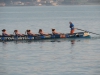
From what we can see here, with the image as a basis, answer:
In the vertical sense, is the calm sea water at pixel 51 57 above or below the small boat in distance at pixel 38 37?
below

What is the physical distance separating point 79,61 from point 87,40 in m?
18.0

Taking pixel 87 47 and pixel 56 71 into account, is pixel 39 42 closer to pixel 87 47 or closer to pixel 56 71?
pixel 87 47

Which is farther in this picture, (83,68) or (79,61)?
(79,61)

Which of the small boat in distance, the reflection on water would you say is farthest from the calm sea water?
the small boat in distance

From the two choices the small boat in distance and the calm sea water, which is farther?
the small boat in distance

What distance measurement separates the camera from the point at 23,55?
2013 inches

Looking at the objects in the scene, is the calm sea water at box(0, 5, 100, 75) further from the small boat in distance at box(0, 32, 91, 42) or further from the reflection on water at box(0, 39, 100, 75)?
the small boat in distance at box(0, 32, 91, 42)

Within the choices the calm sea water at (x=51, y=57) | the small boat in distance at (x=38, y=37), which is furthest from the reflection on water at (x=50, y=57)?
the small boat in distance at (x=38, y=37)

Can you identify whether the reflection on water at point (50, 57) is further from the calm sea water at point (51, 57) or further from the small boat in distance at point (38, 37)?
the small boat in distance at point (38, 37)

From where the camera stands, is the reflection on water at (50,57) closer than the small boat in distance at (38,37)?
Yes

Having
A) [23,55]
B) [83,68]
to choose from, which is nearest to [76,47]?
[23,55]

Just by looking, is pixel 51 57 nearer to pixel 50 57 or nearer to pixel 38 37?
pixel 50 57

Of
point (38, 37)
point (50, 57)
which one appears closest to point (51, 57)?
point (50, 57)

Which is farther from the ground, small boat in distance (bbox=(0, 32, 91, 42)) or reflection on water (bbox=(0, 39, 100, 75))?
small boat in distance (bbox=(0, 32, 91, 42))
